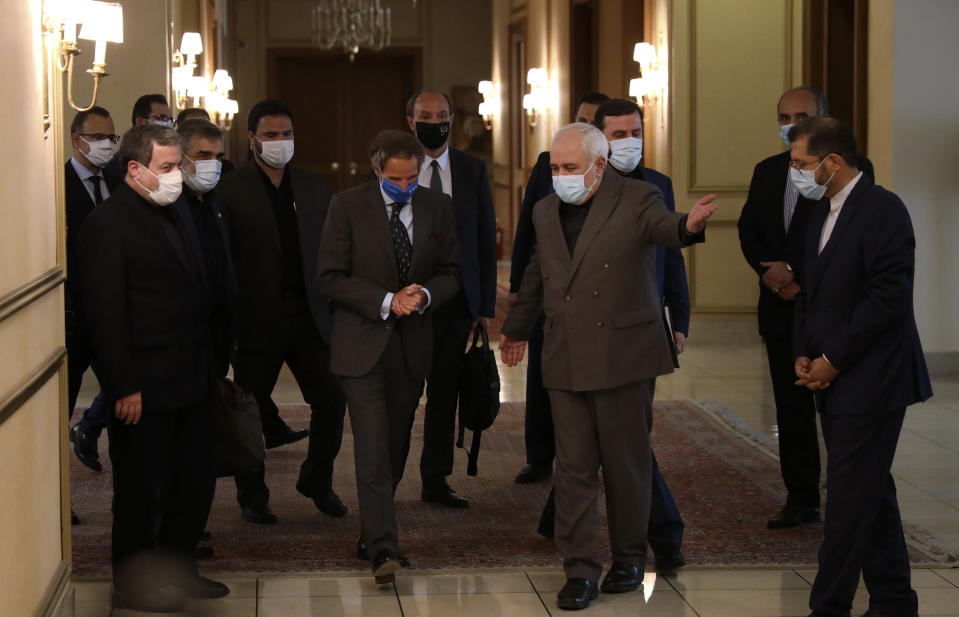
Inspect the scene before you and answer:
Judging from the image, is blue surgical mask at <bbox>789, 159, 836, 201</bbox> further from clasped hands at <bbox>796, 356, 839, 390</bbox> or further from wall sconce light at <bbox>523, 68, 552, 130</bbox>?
wall sconce light at <bbox>523, 68, 552, 130</bbox>

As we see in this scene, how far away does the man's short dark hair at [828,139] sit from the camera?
3.88 metres

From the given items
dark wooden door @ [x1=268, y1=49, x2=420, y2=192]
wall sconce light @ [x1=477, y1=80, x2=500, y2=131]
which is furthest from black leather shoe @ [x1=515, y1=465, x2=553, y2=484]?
dark wooden door @ [x1=268, y1=49, x2=420, y2=192]

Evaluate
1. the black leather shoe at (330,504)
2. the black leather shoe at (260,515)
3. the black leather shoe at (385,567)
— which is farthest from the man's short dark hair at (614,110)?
the black leather shoe at (260,515)

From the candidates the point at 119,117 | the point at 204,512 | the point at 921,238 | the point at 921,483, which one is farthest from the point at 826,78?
the point at 204,512

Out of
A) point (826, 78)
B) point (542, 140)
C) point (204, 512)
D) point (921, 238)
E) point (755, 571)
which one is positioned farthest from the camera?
point (542, 140)

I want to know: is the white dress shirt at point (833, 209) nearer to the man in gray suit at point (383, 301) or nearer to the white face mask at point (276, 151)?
the man in gray suit at point (383, 301)

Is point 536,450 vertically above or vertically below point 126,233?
below

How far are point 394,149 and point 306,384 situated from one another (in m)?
1.23

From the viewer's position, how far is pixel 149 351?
4121mm

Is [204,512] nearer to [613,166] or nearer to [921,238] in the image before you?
[613,166]

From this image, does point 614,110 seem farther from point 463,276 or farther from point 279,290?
point 279,290

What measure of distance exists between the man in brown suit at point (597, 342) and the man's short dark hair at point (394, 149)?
0.50 m

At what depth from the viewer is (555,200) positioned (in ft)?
14.4

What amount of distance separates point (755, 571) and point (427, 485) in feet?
5.08
